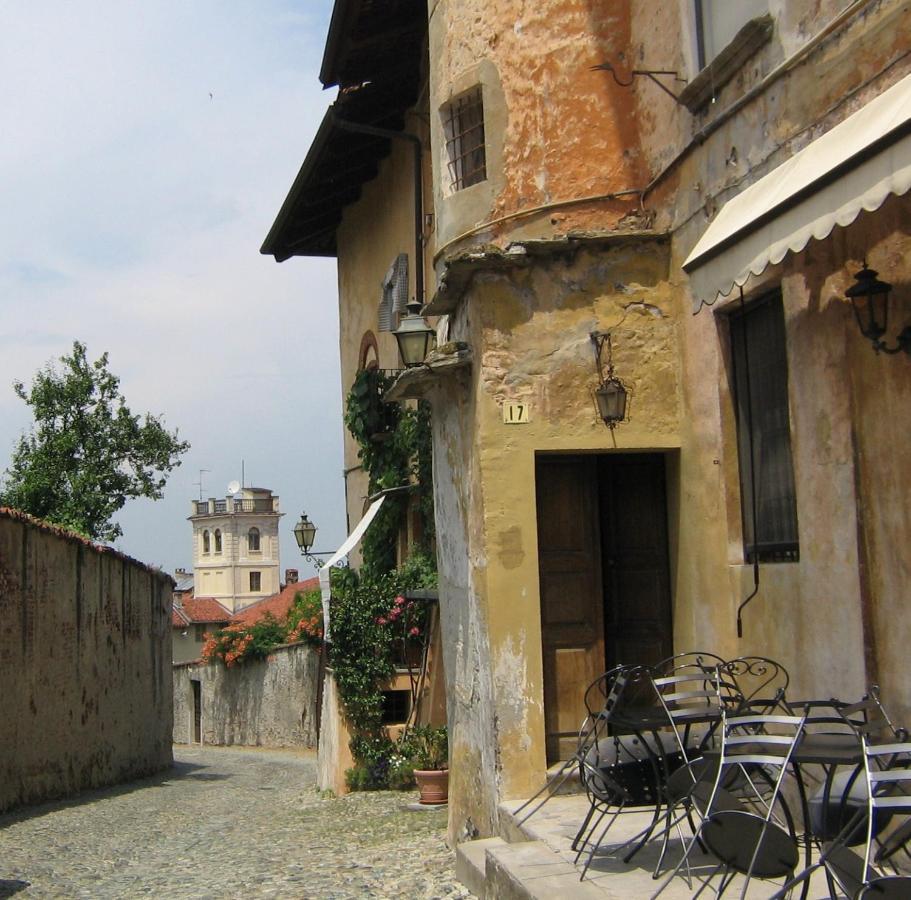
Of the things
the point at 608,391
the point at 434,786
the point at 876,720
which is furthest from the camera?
the point at 434,786

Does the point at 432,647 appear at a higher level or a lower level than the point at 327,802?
higher

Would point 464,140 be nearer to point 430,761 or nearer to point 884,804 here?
point 430,761

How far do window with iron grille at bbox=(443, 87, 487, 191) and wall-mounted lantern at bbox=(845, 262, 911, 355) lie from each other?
442 centimetres

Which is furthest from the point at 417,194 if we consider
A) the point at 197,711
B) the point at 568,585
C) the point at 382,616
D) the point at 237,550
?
the point at 237,550

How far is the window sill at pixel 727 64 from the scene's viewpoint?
22.0 ft

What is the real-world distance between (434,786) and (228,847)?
7.50 ft

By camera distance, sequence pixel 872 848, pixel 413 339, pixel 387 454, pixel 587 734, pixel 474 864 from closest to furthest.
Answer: pixel 872 848
pixel 587 734
pixel 474 864
pixel 413 339
pixel 387 454

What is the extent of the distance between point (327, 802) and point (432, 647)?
2.12 meters

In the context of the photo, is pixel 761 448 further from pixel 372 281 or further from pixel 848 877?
pixel 372 281

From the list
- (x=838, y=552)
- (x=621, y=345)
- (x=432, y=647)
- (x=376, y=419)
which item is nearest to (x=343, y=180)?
(x=376, y=419)

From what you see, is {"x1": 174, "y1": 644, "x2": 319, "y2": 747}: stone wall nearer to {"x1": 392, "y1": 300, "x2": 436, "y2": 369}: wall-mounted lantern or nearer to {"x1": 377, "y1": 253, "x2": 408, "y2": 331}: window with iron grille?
{"x1": 377, "y1": 253, "x2": 408, "y2": 331}: window with iron grille

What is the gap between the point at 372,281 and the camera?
17.3 metres

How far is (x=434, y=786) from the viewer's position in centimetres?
1215

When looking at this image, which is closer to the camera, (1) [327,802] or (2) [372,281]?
(1) [327,802]
